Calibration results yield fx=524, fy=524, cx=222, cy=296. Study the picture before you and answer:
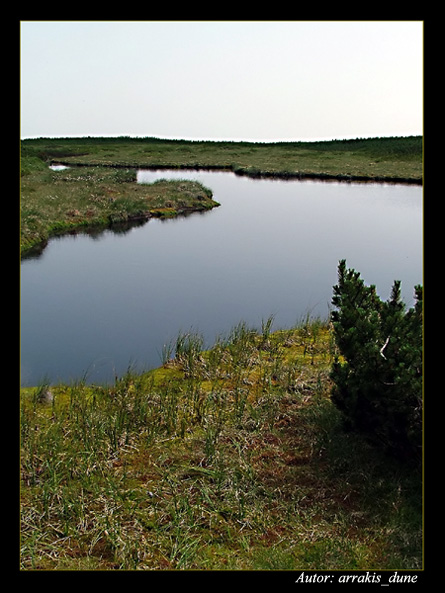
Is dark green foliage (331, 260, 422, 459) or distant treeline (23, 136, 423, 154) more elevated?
distant treeline (23, 136, 423, 154)

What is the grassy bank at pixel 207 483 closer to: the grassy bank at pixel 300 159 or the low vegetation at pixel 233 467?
the low vegetation at pixel 233 467

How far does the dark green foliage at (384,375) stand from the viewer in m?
5.73

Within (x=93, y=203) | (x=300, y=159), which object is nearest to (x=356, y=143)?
(x=300, y=159)

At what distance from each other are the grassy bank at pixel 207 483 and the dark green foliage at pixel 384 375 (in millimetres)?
387

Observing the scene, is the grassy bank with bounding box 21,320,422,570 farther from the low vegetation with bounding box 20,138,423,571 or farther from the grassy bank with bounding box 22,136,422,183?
the grassy bank with bounding box 22,136,422,183

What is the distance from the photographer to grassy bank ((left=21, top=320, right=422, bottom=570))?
4.77 metres

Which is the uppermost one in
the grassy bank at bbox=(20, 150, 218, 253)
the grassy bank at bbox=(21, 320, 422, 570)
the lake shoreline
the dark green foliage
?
the lake shoreline

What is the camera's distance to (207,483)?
228 inches

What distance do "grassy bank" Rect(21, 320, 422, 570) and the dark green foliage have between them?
39 cm

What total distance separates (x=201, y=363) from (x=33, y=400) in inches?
115

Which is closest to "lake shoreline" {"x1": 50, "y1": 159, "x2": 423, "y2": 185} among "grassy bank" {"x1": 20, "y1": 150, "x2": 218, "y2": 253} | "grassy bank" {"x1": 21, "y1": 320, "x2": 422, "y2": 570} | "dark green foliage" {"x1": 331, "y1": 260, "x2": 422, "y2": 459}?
"grassy bank" {"x1": 20, "y1": 150, "x2": 218, "y2": 253}

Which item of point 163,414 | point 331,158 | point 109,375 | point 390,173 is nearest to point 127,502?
point 163,414
